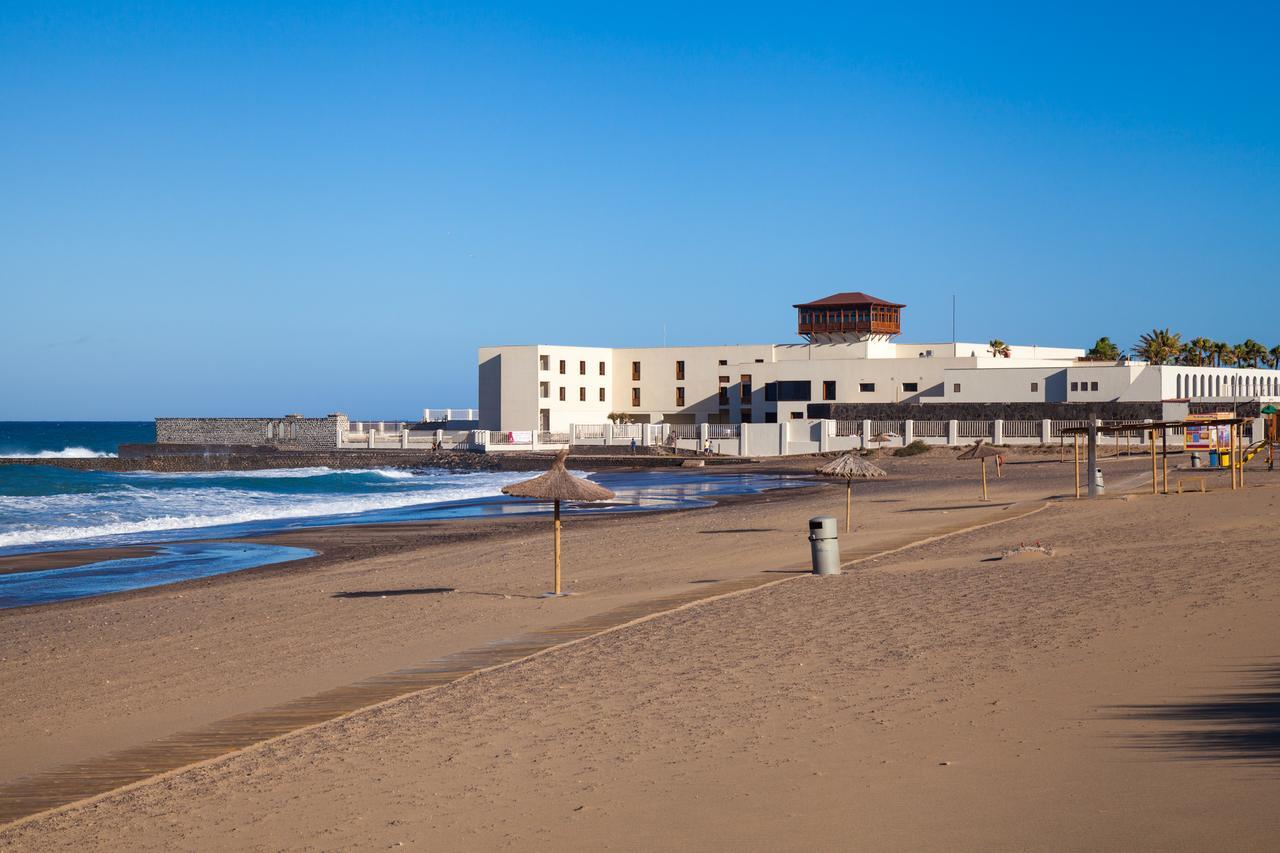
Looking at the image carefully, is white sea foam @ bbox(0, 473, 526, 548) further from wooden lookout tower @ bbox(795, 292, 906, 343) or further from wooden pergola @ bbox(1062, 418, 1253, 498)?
wooden lookout tower @ bbox(795, 292, 906, 343)

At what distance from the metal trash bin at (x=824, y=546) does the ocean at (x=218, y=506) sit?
1004 centimetres

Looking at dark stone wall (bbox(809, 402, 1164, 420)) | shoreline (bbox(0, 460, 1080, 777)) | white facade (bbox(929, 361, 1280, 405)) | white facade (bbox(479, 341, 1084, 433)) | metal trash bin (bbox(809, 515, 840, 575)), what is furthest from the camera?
white facade (bbox(479, 341, 1084, 433))

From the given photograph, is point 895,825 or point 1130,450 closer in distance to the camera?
point 895,825

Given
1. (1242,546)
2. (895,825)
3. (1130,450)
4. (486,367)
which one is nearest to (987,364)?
(1130,450)

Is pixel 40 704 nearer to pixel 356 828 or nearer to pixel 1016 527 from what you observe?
pixel 356 828

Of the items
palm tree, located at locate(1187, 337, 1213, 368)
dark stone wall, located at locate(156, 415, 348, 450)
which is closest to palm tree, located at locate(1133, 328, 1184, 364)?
palm tree, located at locate(1187, 337, 1213, 368)

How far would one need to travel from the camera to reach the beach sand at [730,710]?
6.67 meters

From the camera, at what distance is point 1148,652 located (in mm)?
10242

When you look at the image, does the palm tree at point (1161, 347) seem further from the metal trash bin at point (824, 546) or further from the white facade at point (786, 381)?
the metal trash bin at point (824, 546)

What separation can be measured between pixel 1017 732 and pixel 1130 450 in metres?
50.9

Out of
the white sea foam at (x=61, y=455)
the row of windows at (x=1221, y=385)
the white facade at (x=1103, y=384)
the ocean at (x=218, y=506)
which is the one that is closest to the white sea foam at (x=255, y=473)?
the ocean at (x=218, y=506)

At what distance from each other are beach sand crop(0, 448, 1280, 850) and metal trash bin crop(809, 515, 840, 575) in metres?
0.53

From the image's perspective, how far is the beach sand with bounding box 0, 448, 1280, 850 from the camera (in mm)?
6672

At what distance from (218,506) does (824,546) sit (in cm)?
3016
